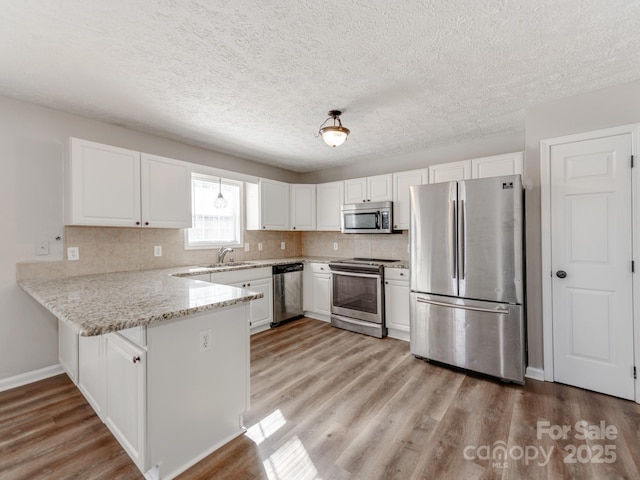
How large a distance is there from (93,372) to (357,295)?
279 centimetres

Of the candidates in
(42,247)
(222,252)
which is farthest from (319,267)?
(42,247)

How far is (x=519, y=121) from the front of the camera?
120 inches

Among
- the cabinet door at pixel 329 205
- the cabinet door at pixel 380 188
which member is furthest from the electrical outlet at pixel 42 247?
the cabinet door at pixel 380 188

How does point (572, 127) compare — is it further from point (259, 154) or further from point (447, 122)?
point (259, 154)

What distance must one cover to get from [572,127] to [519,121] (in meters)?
0.63

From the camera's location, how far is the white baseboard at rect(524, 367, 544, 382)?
2.61 m

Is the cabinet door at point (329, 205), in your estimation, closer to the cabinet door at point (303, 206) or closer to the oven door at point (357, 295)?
the cabinet door at point (303, 206)

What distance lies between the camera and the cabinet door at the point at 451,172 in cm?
333

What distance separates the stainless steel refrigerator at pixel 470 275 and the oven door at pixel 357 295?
67cm

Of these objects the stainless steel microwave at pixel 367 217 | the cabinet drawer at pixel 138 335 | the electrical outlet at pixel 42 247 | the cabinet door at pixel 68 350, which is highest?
the stainless steel microwave at pixel 367 217

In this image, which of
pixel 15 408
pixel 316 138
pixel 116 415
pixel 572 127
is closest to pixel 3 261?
pixel 15 408

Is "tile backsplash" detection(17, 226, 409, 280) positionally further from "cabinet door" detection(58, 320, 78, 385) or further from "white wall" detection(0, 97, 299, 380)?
"cabinet door" detection(58, 320, 78, 385)

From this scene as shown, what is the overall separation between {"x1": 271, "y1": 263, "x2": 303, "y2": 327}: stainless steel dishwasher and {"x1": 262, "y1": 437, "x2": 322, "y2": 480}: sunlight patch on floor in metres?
2.35

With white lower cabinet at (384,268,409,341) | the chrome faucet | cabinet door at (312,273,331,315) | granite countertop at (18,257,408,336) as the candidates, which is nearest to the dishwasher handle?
cabinet door at (312,273,331,315)
